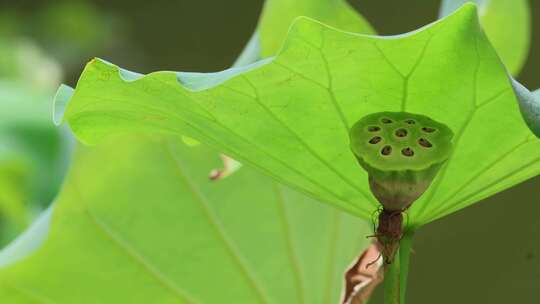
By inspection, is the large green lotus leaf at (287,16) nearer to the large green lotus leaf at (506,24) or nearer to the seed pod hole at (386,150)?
the large green lotus leaf at (506,24)

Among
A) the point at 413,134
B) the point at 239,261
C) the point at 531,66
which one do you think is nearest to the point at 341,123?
the point at 413,134

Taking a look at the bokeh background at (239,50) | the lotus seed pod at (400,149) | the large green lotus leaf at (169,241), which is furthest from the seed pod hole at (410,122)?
the bokeh background at (239,50)

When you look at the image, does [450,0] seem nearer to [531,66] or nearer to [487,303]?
[487,303]

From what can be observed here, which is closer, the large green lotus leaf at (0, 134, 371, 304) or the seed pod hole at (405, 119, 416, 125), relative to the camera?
the seed pod hole at (405, 119, 416, 125)

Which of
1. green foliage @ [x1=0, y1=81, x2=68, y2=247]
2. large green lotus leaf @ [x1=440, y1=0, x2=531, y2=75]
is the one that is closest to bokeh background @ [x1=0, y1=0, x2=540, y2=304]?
green foliage @ [x1=0, y1=81, x2=68, y2=247]

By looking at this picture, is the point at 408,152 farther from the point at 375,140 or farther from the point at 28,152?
the point at 28,152

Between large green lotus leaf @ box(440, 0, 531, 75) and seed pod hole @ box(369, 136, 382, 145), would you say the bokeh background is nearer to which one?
large green lotus leaf @ box(440, 0, 531, 75)
